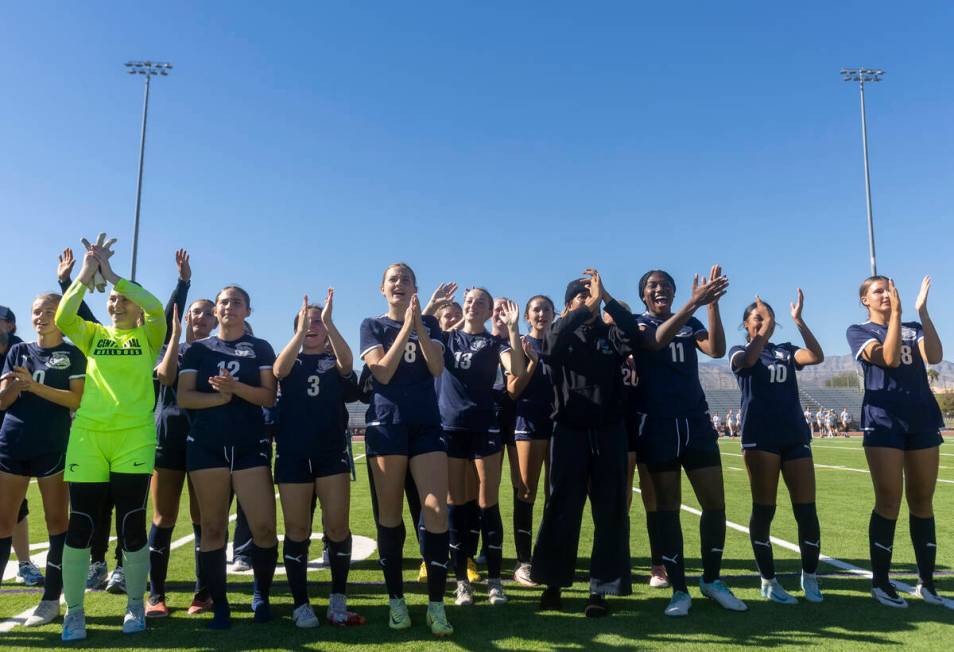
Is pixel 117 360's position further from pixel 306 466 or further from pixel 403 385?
pixel 403 385

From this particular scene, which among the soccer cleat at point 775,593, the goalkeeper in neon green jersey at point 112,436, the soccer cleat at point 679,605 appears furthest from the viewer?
the soccer cleat at point 775,593

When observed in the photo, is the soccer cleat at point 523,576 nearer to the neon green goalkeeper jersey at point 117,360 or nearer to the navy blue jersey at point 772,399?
the navy blue jersey at point 772,399

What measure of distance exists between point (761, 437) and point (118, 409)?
15.2ft

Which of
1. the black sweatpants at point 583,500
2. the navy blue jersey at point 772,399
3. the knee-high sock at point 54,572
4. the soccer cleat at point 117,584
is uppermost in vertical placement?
the navy blue jersey at point 772,399

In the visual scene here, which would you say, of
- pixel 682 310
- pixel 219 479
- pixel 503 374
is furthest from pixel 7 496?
pixel 682 310

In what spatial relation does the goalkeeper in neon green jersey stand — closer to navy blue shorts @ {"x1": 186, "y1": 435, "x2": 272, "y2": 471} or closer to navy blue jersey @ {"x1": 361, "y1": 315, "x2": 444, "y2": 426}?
navy blue shorts @ {"x1": 186, "y1": 435, "x2": 272, "y2": 471}

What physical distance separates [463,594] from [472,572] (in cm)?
83

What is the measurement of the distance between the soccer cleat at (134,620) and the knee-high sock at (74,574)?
0.96ft

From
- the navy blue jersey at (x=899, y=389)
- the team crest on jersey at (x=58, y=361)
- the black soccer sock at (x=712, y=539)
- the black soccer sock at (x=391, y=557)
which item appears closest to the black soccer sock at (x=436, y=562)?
the black soccer sock at (x=391, y=557)

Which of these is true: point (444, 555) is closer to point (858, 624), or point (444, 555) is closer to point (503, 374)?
point (503, 374)

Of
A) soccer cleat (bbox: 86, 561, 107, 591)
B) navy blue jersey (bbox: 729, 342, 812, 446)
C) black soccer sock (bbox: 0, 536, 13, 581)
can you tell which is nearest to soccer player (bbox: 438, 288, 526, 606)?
navy blue jersey (bbox: 729, 342, 812, 446)

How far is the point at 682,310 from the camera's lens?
4457mm

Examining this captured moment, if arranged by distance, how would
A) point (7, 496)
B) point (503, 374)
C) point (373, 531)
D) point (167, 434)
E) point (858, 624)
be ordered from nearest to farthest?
point (858, 624) < point (7, 496) < point (167, 434) < point (503, 374) < point (373, 531)

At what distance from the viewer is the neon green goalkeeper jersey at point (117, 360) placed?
14.3 ft
